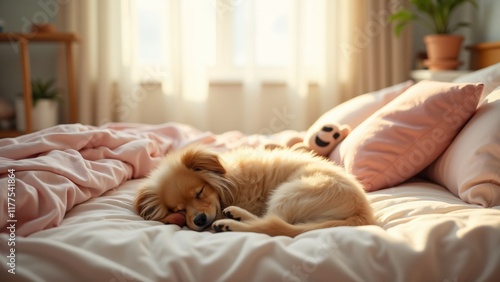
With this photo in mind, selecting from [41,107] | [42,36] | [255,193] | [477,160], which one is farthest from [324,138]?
[41,107]

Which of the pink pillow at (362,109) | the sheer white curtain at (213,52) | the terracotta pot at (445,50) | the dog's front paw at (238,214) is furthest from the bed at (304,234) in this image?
the sheer white curtain at (213,52)

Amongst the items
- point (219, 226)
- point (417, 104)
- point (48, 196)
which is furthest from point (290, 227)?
point (417, 104)

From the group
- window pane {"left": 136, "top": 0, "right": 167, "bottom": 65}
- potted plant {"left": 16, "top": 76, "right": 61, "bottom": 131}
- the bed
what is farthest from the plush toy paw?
potted plant {"left": 16, "top": 76, "right": 61, "bottom": 131}

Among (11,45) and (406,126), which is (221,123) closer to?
(11,45)

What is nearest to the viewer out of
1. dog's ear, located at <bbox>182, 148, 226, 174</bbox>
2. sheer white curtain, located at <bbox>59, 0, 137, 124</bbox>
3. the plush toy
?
dog's ear, located at <bbox>182, 148, 226, 174</bbox>

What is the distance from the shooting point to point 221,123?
4023 millimetres

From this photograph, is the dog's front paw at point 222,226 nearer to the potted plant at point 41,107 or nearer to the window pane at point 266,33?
the window pane at point 266,33

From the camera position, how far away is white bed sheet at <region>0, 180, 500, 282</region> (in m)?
1.03

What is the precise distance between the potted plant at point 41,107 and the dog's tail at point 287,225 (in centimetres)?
289

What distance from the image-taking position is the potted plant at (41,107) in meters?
3.57

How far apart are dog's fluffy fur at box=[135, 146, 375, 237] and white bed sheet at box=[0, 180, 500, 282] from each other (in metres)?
0.10

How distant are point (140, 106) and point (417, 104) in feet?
9.01

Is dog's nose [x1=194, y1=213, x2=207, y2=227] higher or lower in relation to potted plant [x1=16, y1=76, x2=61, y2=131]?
lower

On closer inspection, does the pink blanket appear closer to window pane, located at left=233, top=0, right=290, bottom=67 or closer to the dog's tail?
the dog's tail
